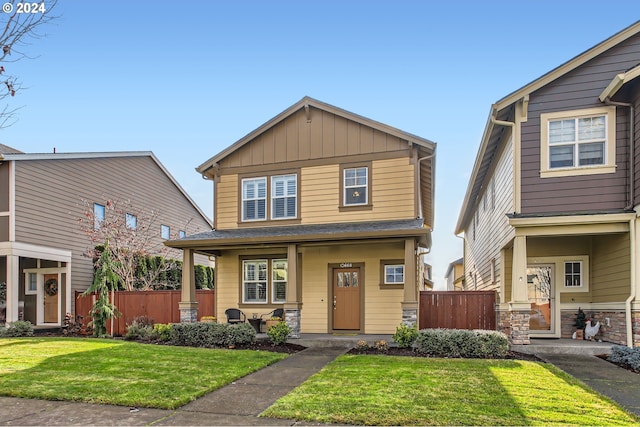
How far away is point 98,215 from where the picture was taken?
2030 centimetres

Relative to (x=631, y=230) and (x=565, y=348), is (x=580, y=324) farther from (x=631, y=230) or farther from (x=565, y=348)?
(x=631, y=230)

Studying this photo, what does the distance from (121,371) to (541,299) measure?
11.1 meters

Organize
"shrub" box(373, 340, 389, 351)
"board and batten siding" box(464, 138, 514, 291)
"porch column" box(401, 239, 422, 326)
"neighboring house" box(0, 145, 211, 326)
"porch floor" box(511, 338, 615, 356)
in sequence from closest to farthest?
1. "porch floor" box(511, 338, 615, 356)
2. "shrub" box(373, 340, 389, 351)
3. "porch column" box(401, 239, 422, 326)
4. "board and batten siding" box(464, 138, 514, 291)
5. "neighboring house" box(0, 145, 211, 326)

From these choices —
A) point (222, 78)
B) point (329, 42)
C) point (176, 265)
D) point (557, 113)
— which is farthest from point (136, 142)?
point (557, 113)

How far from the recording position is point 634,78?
10469mm

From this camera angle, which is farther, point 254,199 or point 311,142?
point 254,199

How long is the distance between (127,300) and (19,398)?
9.35m

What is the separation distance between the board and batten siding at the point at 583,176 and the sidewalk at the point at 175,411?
7.48 meters

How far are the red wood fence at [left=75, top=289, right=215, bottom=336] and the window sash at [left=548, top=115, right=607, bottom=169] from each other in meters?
11.3

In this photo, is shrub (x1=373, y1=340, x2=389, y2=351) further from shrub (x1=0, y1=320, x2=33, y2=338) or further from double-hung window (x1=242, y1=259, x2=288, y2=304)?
shrub (x1=0, y1=320, x2=33, y2=338)

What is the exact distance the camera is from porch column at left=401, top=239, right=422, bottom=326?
471 inches

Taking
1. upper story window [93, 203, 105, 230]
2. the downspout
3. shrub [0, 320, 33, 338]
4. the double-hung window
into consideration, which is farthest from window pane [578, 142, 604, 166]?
upper story window [93, 203, 105, 230]

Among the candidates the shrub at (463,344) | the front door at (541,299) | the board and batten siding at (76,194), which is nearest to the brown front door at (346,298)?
the shrub at (463,344)

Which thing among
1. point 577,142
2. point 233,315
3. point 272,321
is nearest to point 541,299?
point 577,142
